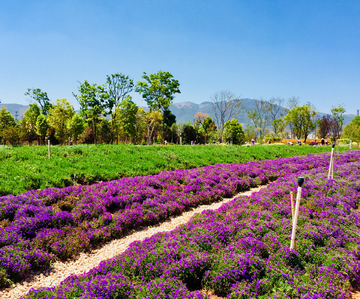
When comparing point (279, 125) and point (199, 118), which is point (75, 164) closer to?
point (199, 118)

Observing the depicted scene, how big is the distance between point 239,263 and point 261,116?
8795cm

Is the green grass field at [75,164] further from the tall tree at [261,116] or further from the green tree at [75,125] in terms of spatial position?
the tall tree at [261,116]

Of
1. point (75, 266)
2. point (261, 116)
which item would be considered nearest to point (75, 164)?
point (75, 266)

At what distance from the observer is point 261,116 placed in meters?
85.2

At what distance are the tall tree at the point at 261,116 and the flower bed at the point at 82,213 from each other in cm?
Result: 7404

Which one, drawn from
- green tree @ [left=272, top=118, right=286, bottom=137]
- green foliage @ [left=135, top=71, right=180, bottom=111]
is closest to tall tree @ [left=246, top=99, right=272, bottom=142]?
green tree @ [left=272, top=118, right=286, bottom=137]

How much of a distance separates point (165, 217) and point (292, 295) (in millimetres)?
5834

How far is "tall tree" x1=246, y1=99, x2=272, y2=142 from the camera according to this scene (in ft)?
267

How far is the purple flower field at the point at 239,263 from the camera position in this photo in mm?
4152

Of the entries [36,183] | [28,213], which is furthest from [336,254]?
[36,183]

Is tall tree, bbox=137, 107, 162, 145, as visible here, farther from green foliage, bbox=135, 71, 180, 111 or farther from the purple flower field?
the purple flower field

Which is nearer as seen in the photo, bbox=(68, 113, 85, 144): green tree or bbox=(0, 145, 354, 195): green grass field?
bbox=(0, 145, 354, 195): green grass field

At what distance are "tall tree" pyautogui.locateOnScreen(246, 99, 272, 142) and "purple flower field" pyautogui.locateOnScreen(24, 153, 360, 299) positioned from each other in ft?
257

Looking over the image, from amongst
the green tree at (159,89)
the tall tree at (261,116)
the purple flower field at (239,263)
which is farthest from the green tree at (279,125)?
the purple flower field at (239,263)
